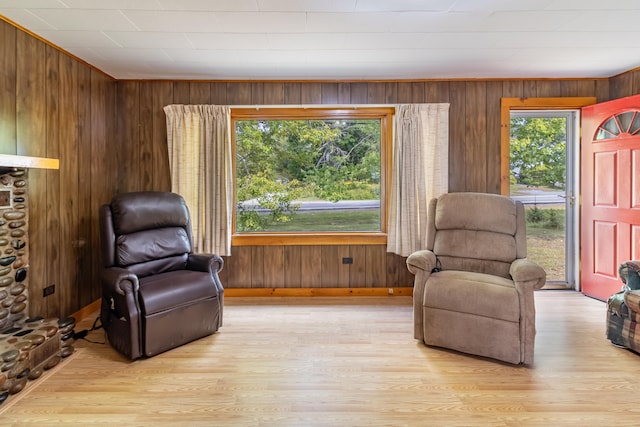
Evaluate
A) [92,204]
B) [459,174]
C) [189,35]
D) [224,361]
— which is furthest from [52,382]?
[459,174]

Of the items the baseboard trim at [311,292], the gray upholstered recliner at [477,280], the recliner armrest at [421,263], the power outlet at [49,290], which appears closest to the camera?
the gray upholstered recliner at [477,280]

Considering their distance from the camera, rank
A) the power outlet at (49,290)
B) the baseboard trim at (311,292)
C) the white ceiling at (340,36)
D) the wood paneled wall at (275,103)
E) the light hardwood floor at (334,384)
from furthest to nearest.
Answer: the baseboard trim at (311,292) < the wood paneled wall at (275,103) < the power outlet at (49,290) < the white ceiling at (340,36) < the light hardwood floor at (334,384)

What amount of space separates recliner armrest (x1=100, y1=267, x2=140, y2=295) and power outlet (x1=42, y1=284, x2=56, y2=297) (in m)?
0.70

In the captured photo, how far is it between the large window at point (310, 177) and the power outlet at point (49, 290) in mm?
1644

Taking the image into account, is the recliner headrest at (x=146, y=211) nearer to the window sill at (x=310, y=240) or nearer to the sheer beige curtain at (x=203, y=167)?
the sheer beige curtain at (x=203, y=167)

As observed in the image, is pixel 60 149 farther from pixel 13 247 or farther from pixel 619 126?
pixel 619 126

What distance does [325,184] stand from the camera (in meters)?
3.99

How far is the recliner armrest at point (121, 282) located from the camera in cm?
244

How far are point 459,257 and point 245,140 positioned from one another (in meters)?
2.51

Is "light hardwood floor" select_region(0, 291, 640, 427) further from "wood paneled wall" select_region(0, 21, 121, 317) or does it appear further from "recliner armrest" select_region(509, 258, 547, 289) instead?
"wood paneled wall" select_region(0, 21, 121, 317)

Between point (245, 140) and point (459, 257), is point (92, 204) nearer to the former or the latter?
point (245, 140)

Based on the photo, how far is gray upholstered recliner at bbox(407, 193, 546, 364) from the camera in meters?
2.39

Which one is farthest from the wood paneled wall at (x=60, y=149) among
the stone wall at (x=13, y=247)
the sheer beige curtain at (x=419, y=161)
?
the sheer beige curtain at (x=419, y=161)

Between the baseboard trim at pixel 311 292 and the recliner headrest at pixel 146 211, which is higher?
the recliner headrest at pixel 146 211
